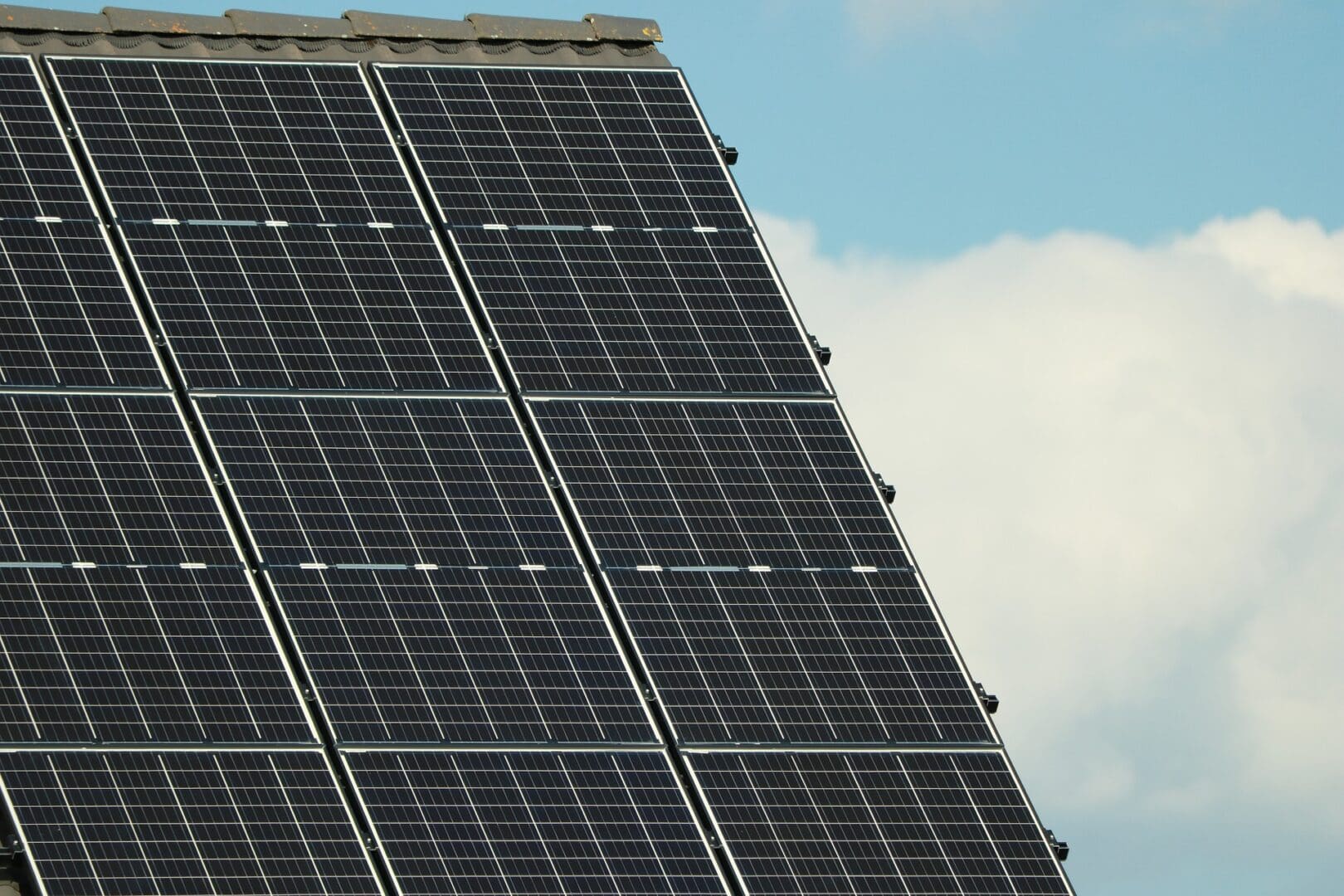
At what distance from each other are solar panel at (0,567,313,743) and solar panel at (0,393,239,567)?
0.53 m

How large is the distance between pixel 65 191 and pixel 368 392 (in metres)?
6.96

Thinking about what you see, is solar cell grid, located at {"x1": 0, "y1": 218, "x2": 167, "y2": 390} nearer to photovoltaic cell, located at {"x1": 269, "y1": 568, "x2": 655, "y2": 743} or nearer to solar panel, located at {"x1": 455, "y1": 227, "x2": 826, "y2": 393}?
photovoltaic cell, located at {"x1": 269, "y1": 568, "x2": 655, "y2": 743}

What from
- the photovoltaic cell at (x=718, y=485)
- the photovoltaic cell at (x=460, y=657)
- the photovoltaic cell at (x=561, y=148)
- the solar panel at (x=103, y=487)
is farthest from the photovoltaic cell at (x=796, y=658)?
the photovoltaic cell at (x=561, y=148)

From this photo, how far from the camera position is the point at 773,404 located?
6762 centimetres

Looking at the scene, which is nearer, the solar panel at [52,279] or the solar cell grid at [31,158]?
the solar panel at [52,279]

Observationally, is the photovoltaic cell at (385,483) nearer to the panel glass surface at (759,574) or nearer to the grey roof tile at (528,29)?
the panel glass surface at (759,574)

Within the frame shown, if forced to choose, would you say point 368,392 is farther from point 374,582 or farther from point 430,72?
point 430,72

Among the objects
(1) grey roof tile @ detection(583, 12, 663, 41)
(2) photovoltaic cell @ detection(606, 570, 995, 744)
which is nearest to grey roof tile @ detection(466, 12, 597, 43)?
(1) grey roof tile @ detection(583, 12, 663, 41)

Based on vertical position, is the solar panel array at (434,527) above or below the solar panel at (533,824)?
above

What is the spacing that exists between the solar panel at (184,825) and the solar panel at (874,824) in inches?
269

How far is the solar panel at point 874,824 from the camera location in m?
60.7

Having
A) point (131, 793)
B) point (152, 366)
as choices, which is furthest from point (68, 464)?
point (131, 793)

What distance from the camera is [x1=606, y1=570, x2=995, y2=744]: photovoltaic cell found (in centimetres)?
6266

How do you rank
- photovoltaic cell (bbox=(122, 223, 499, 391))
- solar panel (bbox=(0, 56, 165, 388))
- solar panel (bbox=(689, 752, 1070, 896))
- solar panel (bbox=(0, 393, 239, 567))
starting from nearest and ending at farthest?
solar panel (bbox=(689, 752, 1070, 896)) < solar panel (bbox=(0, 393, 239, 567)) < solar panel (bbox=(0, 56, 165, 388)) < photovoltaic cell (bbox=(122, 223, 499, 391))
